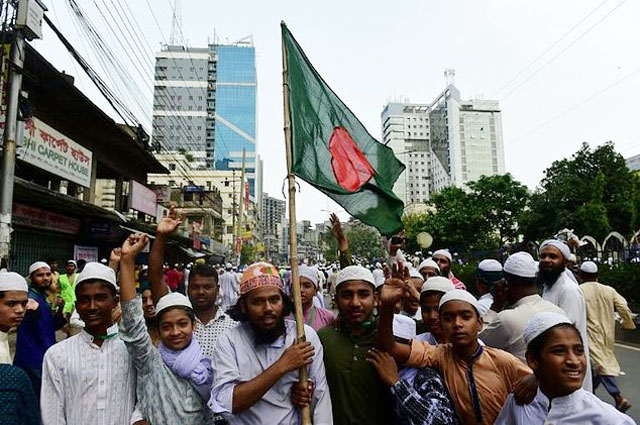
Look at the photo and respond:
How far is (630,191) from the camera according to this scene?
3450 cm

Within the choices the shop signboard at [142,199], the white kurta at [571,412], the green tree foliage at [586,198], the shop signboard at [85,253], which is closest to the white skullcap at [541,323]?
the white kurta at [571,412]

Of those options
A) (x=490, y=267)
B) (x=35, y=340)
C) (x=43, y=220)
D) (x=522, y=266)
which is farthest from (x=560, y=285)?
(x=43, y=220)

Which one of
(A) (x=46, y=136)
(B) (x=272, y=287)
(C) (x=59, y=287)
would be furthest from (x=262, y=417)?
(A) (x=46, y=136)

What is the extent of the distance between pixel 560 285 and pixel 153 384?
3510mm

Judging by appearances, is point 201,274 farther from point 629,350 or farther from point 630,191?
point 630,191

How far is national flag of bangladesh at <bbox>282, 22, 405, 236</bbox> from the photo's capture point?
3.02 metres

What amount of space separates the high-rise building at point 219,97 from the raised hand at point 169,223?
98368 mm

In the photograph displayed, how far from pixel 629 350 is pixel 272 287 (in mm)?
10151

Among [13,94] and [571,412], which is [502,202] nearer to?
[13,94]

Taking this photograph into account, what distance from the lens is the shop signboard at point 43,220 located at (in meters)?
11.6

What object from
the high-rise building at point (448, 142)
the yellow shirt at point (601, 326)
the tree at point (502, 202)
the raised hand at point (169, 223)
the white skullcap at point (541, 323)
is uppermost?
the high-rise building at point (448, 142)

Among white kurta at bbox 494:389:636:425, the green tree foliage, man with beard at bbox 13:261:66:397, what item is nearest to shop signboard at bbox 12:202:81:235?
man with beard at bbox 13:261:66:397

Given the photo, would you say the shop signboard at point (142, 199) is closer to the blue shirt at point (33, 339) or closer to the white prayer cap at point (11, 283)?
the blue shirt at point (33, 339)

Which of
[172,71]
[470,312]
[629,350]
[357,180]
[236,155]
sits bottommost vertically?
[629,350]
